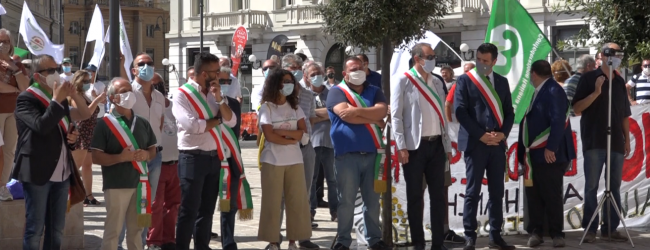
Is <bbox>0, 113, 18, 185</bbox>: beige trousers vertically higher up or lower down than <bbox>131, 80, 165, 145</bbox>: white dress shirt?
lower down

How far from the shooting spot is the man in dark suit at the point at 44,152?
8.09 meters

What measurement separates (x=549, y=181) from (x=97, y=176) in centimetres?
1089

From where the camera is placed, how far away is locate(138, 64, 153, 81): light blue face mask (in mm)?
9688

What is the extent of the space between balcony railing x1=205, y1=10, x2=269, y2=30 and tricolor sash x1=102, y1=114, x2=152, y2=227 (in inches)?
1664

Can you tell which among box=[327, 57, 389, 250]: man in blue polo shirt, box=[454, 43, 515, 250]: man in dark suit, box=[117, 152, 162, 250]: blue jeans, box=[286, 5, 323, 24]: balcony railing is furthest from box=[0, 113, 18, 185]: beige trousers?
box=[286, 5, 323, 24]: balcony railing

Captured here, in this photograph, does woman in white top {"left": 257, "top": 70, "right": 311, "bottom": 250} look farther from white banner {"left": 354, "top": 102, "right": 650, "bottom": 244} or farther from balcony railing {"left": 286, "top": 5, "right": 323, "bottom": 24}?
balcony railing {"left": 286, "top": 5, "right": 323, "bottom": 24}

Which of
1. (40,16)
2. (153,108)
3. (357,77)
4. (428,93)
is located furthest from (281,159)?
(40,16)

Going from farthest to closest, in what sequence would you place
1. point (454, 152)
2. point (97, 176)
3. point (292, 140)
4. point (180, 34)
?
point (180, 34) < point (97, 176) < point (454, 152) < point (292, 140)

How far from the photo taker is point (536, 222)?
33.7 feet

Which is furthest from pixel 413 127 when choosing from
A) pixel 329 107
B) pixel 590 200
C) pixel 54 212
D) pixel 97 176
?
pixel 97 176

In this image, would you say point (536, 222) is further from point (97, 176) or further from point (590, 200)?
point (97, 176)

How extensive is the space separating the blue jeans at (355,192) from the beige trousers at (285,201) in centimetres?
35

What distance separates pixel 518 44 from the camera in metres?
12.1

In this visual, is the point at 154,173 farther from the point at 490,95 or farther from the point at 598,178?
the point at 598,178
